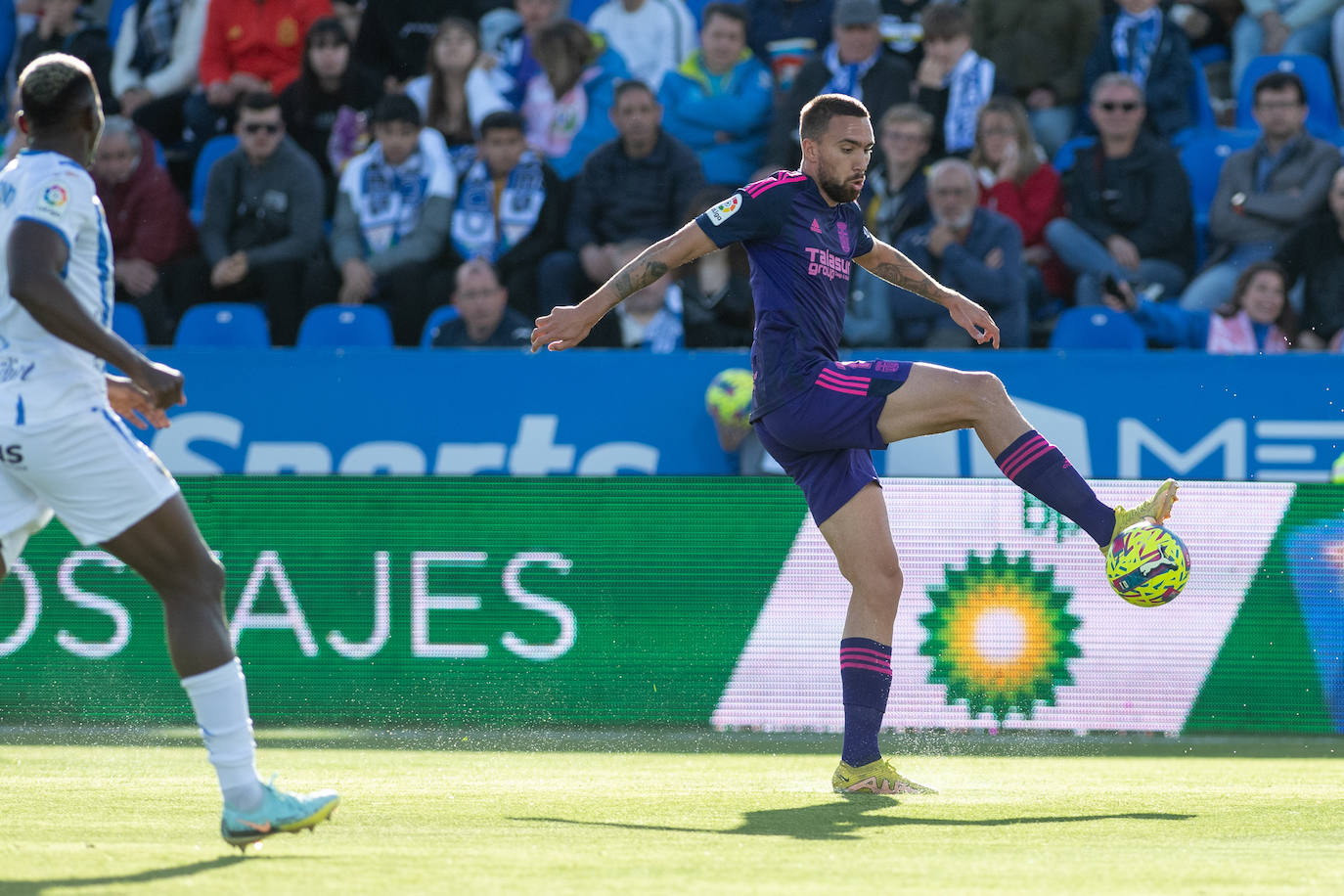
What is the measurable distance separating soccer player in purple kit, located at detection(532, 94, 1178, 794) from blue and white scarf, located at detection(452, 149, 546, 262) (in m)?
5.97

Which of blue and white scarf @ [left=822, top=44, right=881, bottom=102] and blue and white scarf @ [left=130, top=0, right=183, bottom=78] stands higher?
blue and white scarf @ [left=822, top=44, right=881, bottom=102]

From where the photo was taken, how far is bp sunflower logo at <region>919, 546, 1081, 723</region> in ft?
Answer: 28.4

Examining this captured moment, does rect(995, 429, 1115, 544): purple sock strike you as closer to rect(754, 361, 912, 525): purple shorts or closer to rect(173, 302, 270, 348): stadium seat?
rect(754, 361, 912, 525): purple shorts

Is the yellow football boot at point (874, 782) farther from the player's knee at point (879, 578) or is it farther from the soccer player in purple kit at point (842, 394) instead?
the player's knee at point (879, 578)

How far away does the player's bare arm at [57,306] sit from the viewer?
4.38m

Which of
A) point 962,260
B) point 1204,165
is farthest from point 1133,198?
point 962,260

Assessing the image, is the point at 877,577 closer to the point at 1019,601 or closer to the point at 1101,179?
the point at 1019,601

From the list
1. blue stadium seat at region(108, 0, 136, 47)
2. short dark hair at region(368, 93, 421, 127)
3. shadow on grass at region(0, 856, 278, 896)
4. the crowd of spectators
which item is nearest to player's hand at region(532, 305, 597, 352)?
shadow on grass at region(0, 856, 278, 896)

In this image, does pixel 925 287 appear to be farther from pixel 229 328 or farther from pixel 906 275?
pixel 229 328

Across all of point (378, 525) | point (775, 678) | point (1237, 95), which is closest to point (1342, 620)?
point (775, 678)

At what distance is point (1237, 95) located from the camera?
13180mm

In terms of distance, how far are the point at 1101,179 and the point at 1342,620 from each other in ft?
13.7

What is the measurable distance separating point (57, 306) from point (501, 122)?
317 inches

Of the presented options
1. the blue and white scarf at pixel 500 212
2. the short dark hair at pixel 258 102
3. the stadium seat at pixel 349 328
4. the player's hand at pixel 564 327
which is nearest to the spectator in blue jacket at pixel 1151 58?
the blue and white scarf at pixel 500 212
